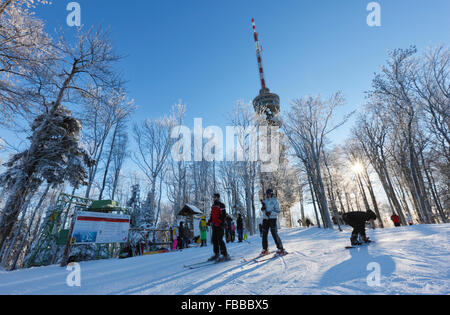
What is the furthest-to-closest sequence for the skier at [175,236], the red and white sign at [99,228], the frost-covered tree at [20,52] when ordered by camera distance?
the skier at [175,236] < the red and white sign at [99,228] < the frost-covered tree at [20,52]

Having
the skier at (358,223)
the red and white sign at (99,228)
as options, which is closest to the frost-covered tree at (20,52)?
the red and white sign at (99,228)

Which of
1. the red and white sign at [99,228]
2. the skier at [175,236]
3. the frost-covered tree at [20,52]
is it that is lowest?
the skier at [175,236]

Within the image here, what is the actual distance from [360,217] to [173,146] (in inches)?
727

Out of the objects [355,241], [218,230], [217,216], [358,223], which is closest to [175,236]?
[218,230]

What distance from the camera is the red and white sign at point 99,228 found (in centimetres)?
716

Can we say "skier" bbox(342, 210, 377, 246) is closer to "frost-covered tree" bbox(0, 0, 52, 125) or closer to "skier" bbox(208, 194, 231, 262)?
"skier" bbox(208, 194, 231, 262)

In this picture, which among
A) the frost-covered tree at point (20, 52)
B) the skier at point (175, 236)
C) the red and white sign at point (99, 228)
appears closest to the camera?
the frost-covered tree at point (20, 52)

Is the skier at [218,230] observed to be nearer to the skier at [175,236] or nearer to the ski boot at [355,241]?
the ski boot at [355,241]

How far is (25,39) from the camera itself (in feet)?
15.2

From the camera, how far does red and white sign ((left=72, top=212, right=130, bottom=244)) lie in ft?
23.5

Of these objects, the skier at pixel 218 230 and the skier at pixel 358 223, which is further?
the skier at pixel 358 223
